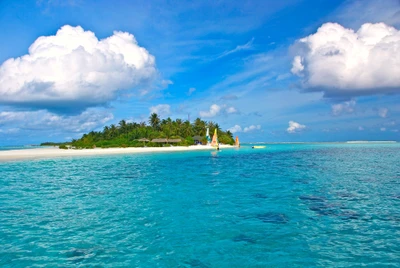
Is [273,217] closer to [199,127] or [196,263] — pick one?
[196,263]

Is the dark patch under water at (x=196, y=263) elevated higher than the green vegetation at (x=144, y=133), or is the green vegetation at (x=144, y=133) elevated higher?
the green vegetation at (x=144, y=133)

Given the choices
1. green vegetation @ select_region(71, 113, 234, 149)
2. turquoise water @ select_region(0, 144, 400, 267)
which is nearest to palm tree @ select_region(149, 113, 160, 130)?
green vegetation @ select_region(71, 113, 234, 149)

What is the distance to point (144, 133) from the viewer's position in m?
113

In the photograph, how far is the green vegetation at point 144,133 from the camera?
10488cm

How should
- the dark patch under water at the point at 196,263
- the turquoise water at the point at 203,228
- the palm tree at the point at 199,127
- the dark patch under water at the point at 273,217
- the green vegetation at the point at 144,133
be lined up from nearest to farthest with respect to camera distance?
the dark patch under water at the point at 196,263 → the turquoise water at the point at 203,228 → the dark patch under water at the point at 273,217 → the green vegetation at the point at 144,133 → the palm tree at the point at 199,127

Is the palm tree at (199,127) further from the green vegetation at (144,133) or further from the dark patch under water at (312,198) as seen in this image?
the dark patch under water at (312,198)

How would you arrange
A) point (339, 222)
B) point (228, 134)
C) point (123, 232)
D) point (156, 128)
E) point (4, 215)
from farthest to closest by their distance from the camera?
1. point (228, 134)
2. point (156, 128)
3. point (4, 215)
4. point (339, 222)
5. point (123, 232)

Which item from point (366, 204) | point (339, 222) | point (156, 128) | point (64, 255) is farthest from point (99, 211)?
point (156, 128)

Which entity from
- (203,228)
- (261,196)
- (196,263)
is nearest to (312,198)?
(261,196)

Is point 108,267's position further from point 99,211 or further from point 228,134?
point 228,134

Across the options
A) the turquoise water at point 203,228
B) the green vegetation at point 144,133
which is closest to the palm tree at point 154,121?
the green vegetation at point 144,133

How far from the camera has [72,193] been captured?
744 inches

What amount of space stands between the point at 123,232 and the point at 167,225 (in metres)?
1.91

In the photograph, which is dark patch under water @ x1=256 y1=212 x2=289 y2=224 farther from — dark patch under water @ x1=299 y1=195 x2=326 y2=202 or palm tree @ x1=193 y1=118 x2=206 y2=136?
palm tree @ x1=193 y1=118 x2=206 y2=136
